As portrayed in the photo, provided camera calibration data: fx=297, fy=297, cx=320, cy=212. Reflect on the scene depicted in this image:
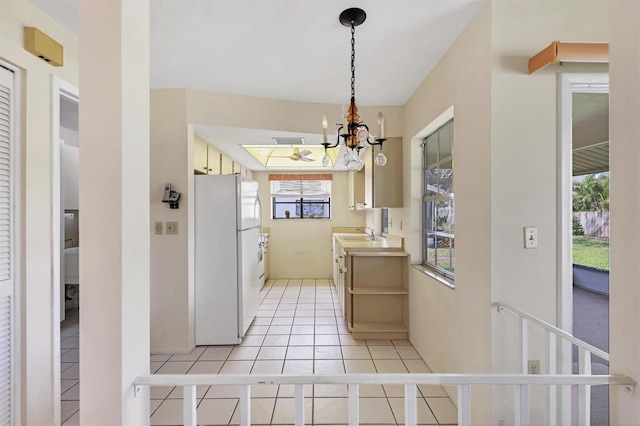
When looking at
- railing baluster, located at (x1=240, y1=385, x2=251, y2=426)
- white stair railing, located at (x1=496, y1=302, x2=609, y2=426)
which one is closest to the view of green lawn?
white stair railing, located at (x1=496, y1=302, x2=609, y2=426)

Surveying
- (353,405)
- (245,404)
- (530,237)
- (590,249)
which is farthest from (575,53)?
(245,404)

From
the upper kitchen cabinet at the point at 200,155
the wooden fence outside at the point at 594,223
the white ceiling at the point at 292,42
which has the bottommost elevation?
the wooden fence outside at the point at 594,223

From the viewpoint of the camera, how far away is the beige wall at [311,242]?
591 cm

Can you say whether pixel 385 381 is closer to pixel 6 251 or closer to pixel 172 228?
pixel 6 251

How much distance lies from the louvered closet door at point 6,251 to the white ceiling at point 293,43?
602 millimetres

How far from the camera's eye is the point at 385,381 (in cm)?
92

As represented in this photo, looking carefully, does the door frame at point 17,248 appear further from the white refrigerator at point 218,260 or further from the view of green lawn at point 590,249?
the view of green lawn at point 590,249

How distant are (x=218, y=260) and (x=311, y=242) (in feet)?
10.3

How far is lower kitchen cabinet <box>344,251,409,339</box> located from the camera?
3064mm

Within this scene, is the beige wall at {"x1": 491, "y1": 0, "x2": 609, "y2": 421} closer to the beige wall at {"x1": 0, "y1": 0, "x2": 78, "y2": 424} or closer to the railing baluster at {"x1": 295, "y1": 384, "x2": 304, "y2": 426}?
the railing baluster at {"x1": 295, "y1": 384, "x2": 304, "y2": 426}

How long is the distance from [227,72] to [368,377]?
2425 millimetres

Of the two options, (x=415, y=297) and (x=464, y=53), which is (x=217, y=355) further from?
(x=464, y=53)

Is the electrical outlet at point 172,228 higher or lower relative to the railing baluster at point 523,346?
higher

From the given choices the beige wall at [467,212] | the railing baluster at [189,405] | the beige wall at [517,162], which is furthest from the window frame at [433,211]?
the railing baluster at [189,405]
